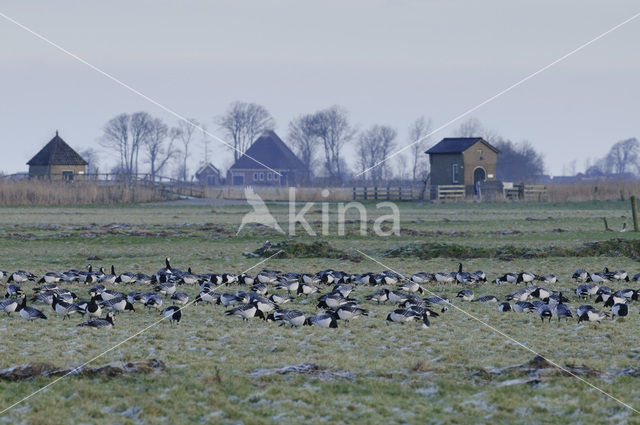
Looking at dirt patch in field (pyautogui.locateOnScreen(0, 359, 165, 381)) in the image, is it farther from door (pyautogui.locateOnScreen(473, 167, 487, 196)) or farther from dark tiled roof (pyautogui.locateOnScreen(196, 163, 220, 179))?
dark tiled roof (pyautogui.locateOnScreen(196, 163, 220, 179))

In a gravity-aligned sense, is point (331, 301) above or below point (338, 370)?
above

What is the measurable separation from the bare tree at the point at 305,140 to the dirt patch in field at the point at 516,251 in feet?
374

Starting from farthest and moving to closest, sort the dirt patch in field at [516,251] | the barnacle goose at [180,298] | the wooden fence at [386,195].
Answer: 1. the wooden fence at [386,195]
2. the dirt patch in field at [516,251]
3. the barnacle goose at [180,298]

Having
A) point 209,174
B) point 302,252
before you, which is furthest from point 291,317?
point 209,174

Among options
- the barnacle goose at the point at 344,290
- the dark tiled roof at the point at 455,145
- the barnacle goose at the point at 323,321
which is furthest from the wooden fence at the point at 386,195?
the barnacle goose at the point at 323,321

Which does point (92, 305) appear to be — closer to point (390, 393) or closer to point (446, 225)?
point (390, 393)

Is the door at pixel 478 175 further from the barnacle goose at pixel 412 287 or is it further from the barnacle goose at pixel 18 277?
the barnacle goose at pixel 18 277

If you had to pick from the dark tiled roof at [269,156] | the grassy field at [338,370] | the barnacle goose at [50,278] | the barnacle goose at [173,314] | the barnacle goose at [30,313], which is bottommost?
the grassy field at [338,370]

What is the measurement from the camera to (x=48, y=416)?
930 cm

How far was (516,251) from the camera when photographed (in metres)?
30.4

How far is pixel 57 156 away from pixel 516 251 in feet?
250

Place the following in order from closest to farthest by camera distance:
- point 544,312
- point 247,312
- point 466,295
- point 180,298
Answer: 1. point 544,312
2. point 247,312
3. point 180,298
4. point 466,295

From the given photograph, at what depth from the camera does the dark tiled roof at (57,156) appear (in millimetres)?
94500

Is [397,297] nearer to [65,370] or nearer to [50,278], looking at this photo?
[65,370]
